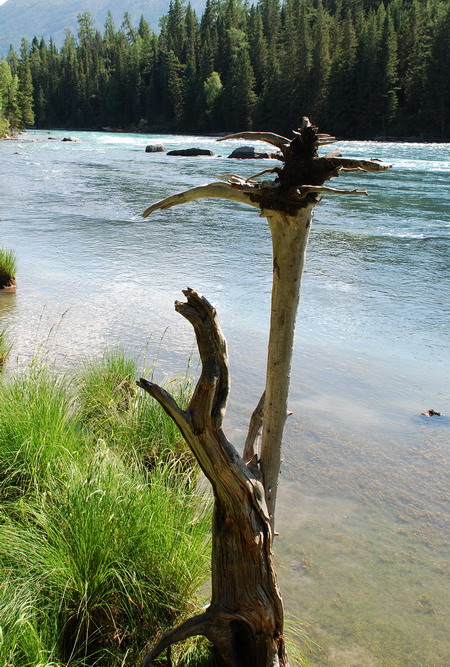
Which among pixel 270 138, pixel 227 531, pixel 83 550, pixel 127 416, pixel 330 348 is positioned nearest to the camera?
pixel 270 138

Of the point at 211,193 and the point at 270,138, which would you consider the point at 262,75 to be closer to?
the point at 270,138

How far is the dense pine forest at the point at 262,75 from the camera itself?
63.1 m

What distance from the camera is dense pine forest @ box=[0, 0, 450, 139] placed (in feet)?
207

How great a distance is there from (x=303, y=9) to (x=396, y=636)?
86.1 m

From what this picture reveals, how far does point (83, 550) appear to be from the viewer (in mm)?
2541

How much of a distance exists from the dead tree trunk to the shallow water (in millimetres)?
674

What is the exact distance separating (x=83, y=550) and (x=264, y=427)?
2.83 ft

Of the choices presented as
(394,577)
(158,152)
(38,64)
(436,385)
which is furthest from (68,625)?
(38,64)

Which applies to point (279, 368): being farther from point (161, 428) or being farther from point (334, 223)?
point (334, 223)

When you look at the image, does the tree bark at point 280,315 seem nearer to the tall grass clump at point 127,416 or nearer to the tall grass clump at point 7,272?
the tall grass clump at point 127,416

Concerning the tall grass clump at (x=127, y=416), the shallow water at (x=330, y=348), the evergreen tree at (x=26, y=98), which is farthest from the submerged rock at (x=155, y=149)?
the tall grass clump at (x=127, y=416)

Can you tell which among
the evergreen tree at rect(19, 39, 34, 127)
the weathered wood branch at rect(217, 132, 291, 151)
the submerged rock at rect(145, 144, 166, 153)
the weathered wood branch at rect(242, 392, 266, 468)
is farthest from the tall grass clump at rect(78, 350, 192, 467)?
the evergreen tree at rect(19, 39, 34, 127)

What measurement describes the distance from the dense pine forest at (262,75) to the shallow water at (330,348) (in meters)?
45.8

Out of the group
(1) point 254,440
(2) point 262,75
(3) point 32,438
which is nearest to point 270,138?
(1) point 254,440
